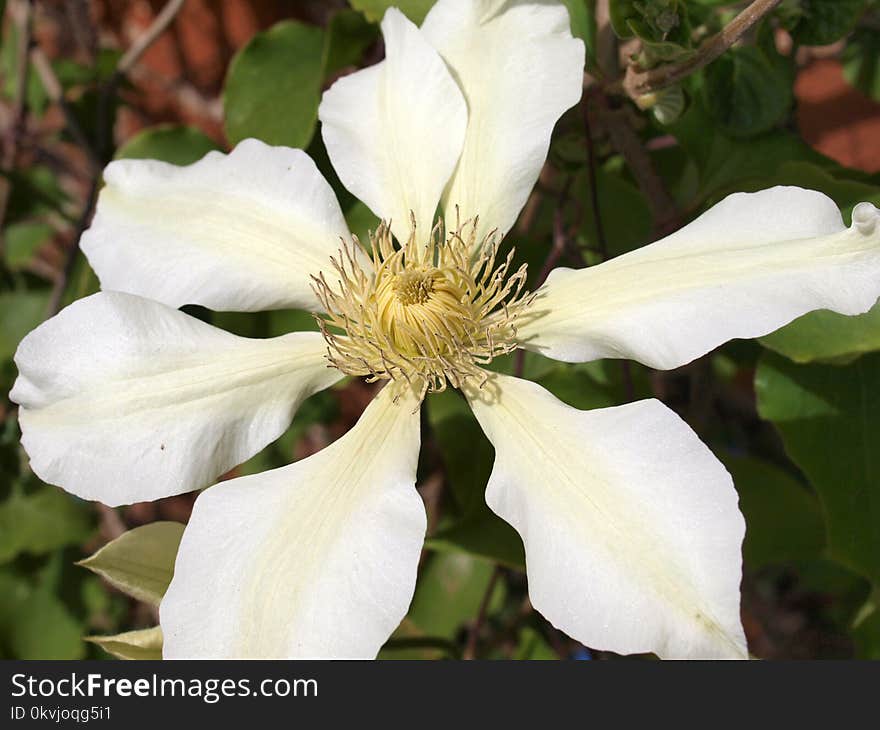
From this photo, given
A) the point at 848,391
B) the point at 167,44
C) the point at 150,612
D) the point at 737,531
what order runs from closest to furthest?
1. the point at 737,531
2. the point at 848,391
3. the point at 150,612
4. the point at 167,44

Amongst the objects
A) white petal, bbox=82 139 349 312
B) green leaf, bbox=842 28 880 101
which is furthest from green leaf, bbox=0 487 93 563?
green leaf, bbox=842 28 880 101

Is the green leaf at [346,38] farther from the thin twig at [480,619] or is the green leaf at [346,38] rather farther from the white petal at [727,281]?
the thin twig at [480,619]

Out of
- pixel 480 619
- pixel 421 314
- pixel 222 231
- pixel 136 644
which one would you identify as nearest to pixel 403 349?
pixel 421 314

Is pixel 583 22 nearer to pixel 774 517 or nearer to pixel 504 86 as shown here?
pixel 504 86

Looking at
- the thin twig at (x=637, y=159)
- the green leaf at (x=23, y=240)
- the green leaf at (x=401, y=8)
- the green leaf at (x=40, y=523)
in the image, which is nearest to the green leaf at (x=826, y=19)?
the thin twig at (x=637, y=159)

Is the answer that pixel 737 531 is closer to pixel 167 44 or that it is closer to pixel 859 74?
pixel 859 74

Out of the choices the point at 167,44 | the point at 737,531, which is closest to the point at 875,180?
the point at 737,531
